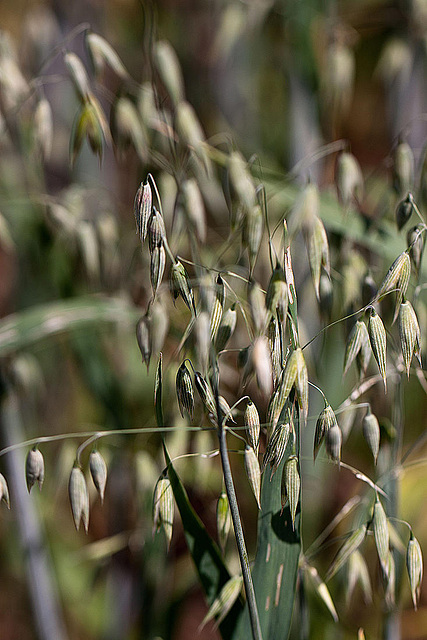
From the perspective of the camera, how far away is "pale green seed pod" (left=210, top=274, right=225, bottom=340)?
1.27 ft

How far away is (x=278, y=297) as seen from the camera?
0.34m

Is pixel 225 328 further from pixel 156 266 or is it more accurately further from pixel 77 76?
pixel 77 76

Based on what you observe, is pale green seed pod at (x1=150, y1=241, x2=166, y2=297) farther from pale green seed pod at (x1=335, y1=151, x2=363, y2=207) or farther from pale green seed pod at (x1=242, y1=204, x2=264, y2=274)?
pale green seed pod at (x1=335, y1=151, x2=363, y2=207)

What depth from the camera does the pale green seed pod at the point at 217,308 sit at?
387 millimetres

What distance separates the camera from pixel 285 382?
13.6 inches

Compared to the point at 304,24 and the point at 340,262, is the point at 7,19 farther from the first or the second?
the point at 340,262

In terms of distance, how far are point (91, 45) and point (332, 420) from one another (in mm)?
393

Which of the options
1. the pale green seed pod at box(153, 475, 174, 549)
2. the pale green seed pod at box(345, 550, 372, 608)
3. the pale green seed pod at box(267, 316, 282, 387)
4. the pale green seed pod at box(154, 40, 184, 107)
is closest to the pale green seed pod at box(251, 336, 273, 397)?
the pale green seed pod at box(267, 316, 282, 387)

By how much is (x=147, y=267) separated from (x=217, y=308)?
0.29 metres

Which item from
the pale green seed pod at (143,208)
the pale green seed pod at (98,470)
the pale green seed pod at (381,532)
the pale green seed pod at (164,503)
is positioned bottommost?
the pale green seed pod at (381,532)

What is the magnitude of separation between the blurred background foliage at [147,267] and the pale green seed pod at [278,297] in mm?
143

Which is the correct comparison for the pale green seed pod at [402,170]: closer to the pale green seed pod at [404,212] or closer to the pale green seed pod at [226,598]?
the pale green seed pod at [404,212]

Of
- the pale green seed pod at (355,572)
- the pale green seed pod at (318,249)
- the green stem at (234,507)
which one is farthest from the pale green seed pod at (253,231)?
the pale green seed pod at (355,572)

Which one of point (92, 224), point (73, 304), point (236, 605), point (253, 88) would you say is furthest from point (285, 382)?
point (253, 88)
